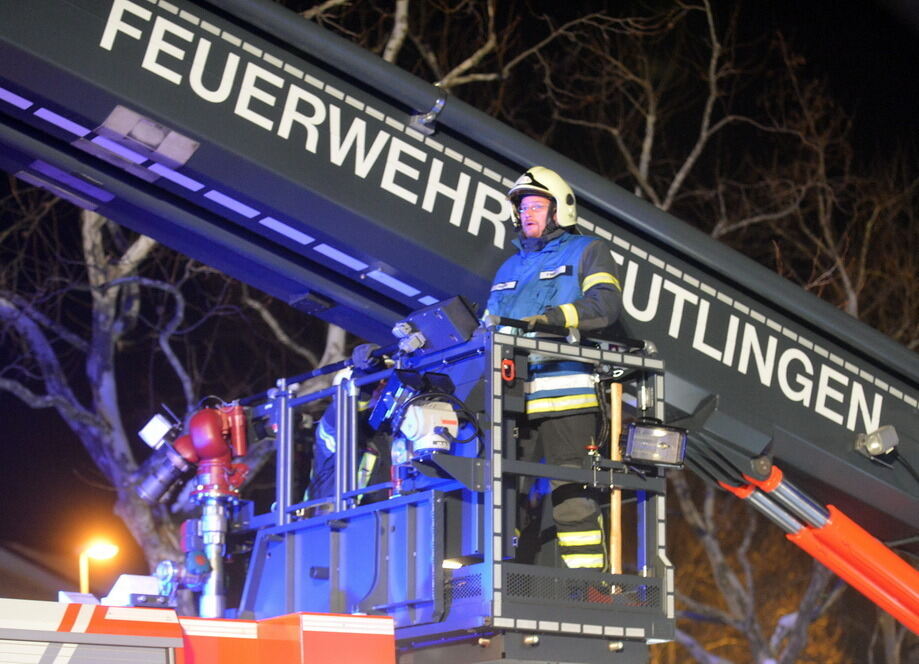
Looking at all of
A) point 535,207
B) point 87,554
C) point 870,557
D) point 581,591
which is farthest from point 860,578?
point 87,554

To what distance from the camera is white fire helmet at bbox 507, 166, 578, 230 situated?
6.10 m

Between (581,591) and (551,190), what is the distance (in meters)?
1.82

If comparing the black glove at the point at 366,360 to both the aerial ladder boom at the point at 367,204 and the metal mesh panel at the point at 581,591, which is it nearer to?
the aerial ladder boom at the point at 367,204

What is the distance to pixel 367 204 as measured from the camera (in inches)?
238

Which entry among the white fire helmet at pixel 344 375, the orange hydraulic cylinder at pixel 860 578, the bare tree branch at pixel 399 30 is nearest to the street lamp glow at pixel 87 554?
the white fire helmet at pixel 344 375

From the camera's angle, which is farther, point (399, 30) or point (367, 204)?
point (399, 30)

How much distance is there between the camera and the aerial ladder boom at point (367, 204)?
5.62 meters

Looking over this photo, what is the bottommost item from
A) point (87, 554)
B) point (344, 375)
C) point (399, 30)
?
point (87, 554)

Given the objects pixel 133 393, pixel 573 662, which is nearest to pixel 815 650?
pixel 133 393

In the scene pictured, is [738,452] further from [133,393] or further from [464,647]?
[133,393]

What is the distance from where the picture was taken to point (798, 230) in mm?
19906

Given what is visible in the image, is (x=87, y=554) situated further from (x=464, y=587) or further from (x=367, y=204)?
(x=367, y=204)

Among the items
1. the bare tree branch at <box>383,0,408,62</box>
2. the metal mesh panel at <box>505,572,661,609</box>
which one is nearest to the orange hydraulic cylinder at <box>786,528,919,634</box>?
the metal mesh panel at <box>505,572,661,609</box>

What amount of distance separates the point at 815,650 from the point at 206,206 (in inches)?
831
